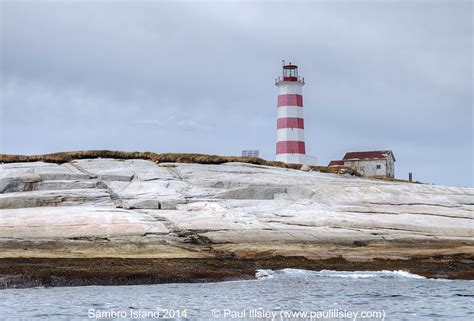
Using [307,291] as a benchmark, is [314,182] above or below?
above

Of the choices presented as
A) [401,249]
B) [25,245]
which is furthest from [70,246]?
[401,249]

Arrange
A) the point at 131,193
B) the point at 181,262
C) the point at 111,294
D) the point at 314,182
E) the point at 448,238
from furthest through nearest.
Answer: the point at 314,182
the point at 131,193
the point at 448,238
the point at 181,262
the point at 111,294

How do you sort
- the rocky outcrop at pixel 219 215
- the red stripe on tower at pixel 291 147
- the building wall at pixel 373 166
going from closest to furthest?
1. the rocky outcrop at pixel 219 215
2. the red stripe on tower at pixel 291 147
3. the building wall at pixel 373 166

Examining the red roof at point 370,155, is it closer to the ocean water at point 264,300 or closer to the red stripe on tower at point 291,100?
the red stripe on tower at point 291,100

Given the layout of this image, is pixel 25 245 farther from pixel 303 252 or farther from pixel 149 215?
pixel 303 252

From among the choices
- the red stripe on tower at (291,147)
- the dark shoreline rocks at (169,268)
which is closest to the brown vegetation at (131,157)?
the red stripe on tower at (291,147)

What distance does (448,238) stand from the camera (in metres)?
33.8

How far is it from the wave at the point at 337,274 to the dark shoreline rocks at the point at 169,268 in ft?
1.26

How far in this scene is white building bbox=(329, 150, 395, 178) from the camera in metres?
74.2

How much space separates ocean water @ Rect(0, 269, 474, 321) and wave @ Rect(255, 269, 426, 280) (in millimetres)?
69

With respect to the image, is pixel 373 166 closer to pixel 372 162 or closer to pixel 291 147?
pixel 372 162

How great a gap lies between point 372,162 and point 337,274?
46.9m

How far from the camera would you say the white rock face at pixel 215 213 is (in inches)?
1233

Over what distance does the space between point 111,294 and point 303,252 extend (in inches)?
378
